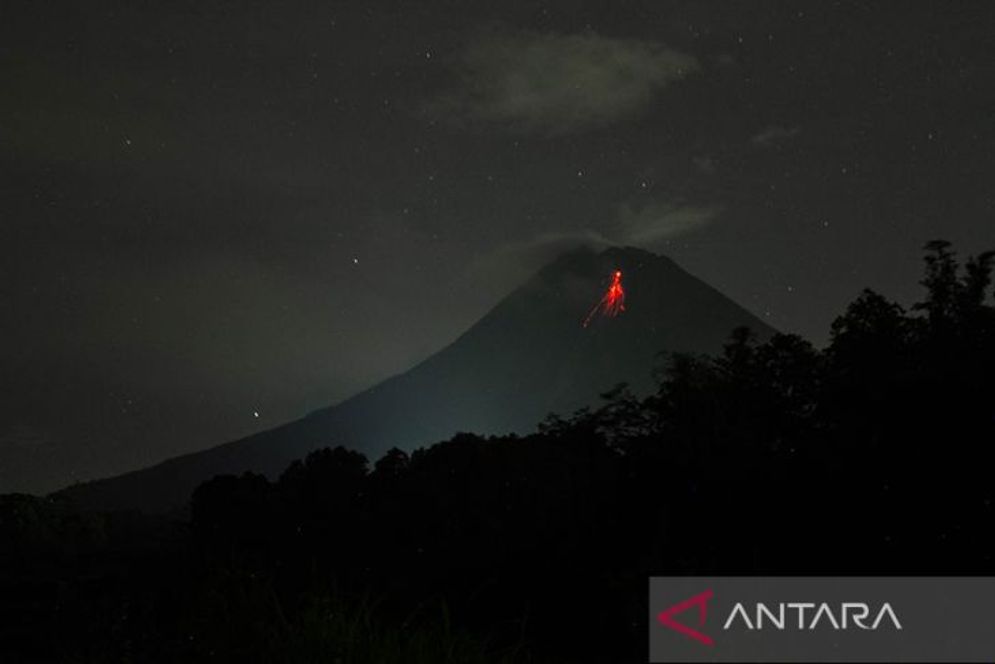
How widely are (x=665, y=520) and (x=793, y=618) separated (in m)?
3.40

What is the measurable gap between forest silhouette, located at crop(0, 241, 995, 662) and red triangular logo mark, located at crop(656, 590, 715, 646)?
112cm

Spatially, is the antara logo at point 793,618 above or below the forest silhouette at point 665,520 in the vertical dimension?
below

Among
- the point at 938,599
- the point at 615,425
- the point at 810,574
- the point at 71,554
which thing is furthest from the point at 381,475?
the point at 71,554

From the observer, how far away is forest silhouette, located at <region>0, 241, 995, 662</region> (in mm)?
7703

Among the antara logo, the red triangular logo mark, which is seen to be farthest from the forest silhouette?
the antara logo

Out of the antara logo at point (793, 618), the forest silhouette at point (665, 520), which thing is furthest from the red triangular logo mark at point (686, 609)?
the forest silhouette at point (665, 520)

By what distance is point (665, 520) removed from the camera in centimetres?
1134

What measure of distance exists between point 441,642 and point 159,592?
17.0 feet

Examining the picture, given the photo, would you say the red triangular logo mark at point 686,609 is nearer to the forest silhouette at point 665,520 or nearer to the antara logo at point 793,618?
the antara logo at point 793,618

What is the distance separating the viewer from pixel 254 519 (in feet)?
90.8

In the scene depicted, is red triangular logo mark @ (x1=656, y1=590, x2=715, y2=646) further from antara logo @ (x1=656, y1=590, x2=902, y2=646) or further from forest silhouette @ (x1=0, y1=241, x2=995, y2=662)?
forest silhouette @ (x1=0, y1=241, x2=995, y2=662)

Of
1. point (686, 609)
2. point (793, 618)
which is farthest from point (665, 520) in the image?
point (793, 618)

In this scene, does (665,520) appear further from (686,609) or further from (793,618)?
(793,618)

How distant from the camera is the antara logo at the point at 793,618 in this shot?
Result: 7883mm
